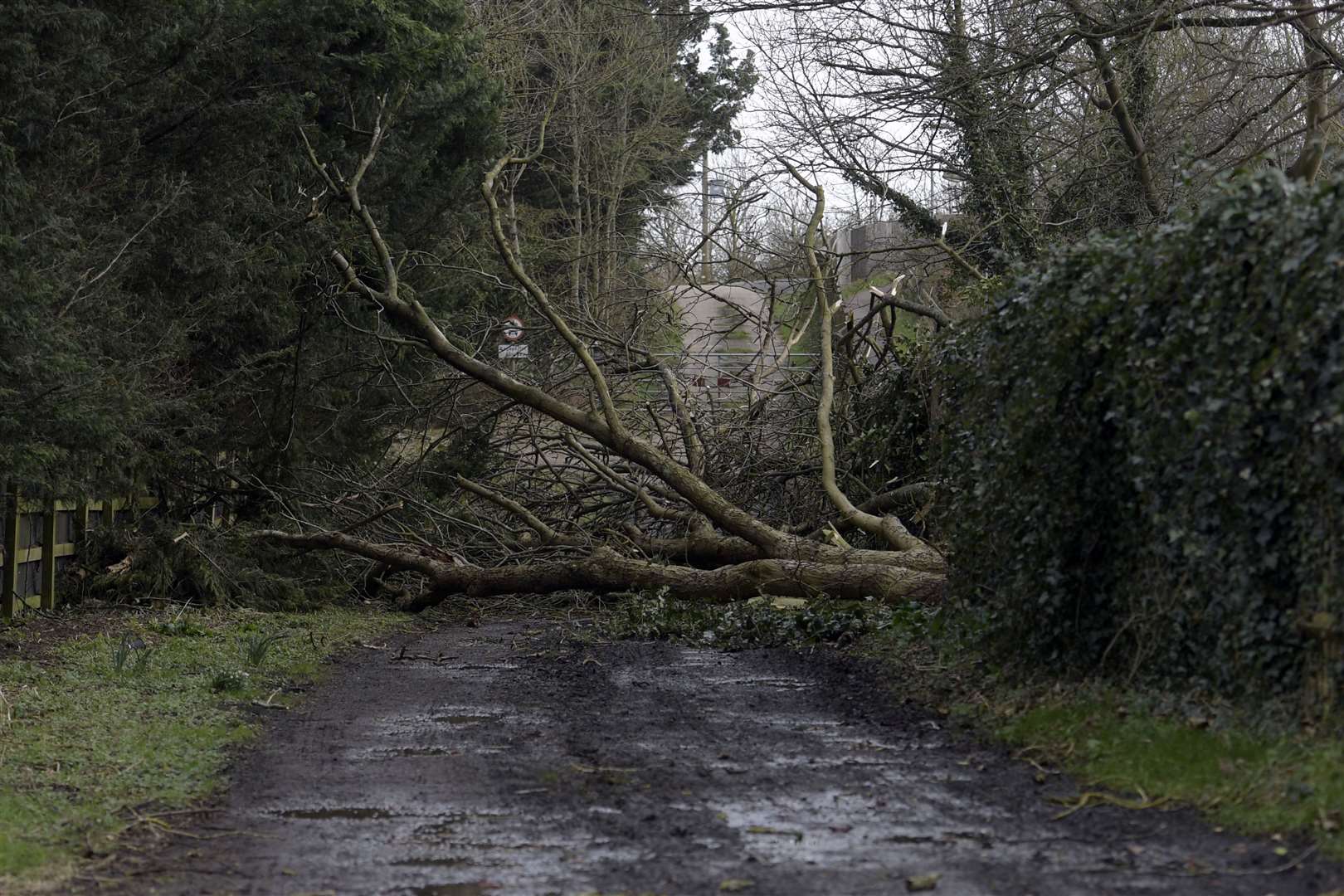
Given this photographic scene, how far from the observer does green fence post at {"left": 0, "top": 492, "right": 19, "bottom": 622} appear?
33.6 feet

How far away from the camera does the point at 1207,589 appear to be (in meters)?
5.19

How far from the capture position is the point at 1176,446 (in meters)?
5.27

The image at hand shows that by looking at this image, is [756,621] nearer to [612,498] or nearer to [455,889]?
[612,498]

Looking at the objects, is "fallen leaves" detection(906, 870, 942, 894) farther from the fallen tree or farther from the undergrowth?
the fallen tree

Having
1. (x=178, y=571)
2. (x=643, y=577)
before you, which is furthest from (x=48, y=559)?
(x=643, y=577)

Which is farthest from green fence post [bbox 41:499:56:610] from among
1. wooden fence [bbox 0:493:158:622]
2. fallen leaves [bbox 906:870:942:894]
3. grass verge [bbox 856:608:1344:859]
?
fallen leaves [bbox 906:870:942:894]

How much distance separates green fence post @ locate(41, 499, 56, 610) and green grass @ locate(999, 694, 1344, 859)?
8.26m

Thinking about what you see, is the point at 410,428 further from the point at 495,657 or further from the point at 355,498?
the point at 495,657

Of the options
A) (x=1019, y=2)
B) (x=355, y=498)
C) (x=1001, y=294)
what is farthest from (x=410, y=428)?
(x=1001, y=294)

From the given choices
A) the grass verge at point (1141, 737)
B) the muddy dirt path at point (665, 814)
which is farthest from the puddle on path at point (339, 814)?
the grass verge at point (1141, 737)

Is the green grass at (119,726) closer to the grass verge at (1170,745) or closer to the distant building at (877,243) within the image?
the grass verge at (1170,745)

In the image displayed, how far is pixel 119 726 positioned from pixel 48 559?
17.0 feet

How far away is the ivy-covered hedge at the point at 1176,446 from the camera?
462cm

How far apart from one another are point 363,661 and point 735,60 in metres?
27.1
